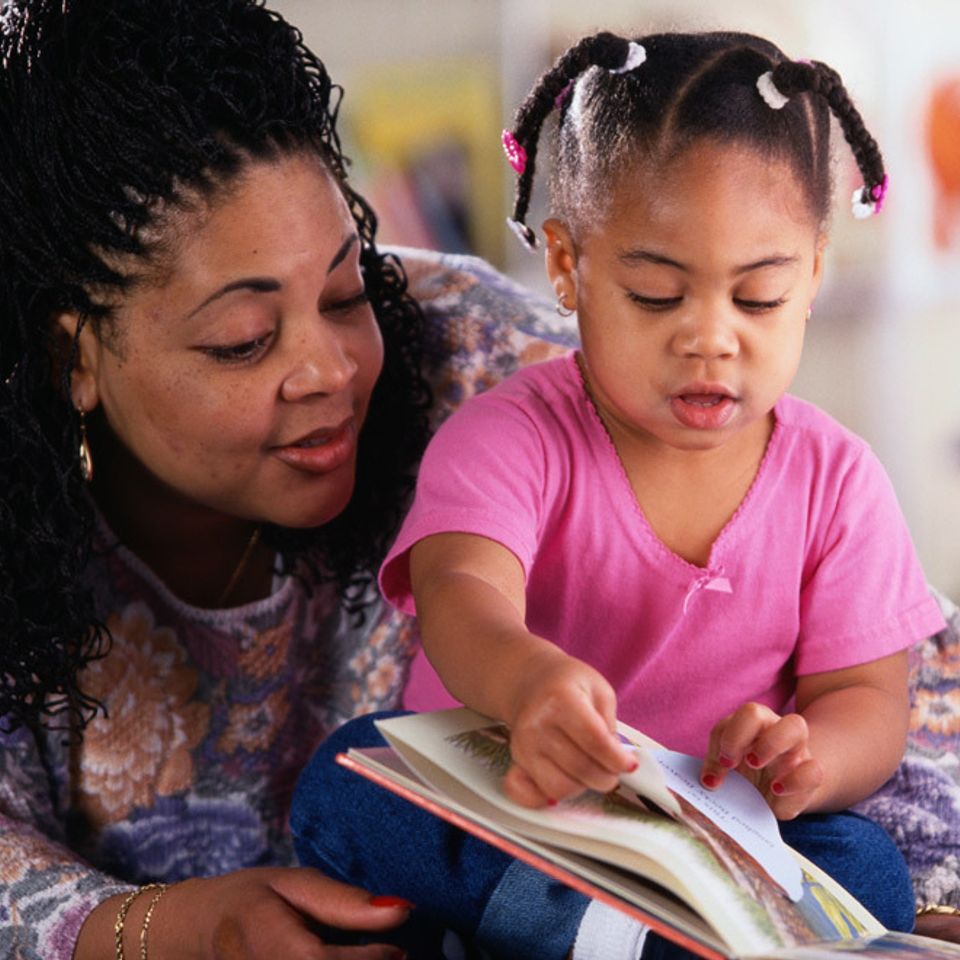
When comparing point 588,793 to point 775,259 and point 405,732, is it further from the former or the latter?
point 775,259

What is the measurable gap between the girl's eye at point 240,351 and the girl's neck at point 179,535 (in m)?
0.22

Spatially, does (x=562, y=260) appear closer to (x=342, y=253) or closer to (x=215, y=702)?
(x=342, y=253)

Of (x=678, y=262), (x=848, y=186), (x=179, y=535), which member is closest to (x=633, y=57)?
(x=678, y=262)

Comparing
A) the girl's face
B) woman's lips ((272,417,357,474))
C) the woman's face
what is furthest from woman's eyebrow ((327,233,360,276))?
the girl's face

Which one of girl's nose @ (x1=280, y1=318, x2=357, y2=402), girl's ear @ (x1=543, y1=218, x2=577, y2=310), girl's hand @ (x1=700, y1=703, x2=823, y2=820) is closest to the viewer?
girl's hand @ (x1=700, y1=703, x2=823, y2=820)

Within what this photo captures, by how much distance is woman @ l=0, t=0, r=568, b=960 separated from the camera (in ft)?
4.15

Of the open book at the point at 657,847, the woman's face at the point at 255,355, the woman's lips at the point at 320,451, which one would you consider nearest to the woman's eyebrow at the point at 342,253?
the woman's face at the point at 255,355

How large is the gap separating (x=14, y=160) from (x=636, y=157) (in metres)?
0.54

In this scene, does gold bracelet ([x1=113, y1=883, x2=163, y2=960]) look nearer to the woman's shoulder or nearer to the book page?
the book page

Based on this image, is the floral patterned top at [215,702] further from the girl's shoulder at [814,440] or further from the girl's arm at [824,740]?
the girl's arm at [824,740]

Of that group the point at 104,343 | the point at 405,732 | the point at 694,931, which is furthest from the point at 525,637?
the point at 104,343

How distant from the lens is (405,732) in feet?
3.10

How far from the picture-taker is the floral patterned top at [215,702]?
1.48 meters

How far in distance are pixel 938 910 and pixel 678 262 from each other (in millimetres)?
555
